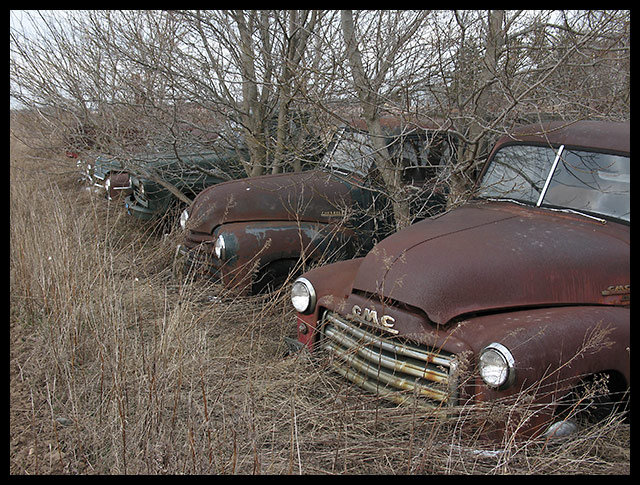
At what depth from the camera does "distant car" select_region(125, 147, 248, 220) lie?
619 centimetres

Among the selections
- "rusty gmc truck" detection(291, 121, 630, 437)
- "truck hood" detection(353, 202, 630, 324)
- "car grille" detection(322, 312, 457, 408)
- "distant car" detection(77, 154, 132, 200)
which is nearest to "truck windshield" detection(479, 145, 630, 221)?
"rusty gmc truck" detection(291, 121, 630, 437)

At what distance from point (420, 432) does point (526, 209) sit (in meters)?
1.44

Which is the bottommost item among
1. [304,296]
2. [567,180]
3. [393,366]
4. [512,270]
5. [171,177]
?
[393,366]

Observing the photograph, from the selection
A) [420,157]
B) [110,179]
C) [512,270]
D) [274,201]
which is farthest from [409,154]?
[110,179]

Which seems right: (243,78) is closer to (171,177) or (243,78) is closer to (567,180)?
A: (171,177)

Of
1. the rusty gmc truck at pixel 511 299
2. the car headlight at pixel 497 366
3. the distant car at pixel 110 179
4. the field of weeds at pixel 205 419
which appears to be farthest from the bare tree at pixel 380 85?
the distant car at pixel 110 179

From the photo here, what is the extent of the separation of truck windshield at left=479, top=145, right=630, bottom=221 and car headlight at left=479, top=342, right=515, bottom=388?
115cm

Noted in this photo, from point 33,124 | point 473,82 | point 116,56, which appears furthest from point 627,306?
point 33,124

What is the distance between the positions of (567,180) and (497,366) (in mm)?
1342

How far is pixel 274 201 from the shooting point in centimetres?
485

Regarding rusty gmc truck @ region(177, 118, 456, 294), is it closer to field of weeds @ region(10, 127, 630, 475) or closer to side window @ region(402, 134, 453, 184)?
side window @ region(402, 134, 453, 184)

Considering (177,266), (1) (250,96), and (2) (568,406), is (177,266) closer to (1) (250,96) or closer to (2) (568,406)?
(1) (250,96)

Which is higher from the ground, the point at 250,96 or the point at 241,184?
the point at 250,96

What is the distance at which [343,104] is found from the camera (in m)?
5.31
